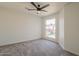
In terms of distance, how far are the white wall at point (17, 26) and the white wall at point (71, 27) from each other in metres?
3.33

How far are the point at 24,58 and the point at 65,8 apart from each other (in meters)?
3.61

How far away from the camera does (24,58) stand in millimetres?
839

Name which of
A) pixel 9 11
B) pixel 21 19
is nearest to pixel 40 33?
pixel 21 19

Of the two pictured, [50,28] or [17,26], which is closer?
[17,26]

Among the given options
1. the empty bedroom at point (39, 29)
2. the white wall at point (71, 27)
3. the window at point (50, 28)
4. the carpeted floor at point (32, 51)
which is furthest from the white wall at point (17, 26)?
the white wall at point (71, 27)

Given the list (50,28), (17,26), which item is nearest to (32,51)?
(17,26)

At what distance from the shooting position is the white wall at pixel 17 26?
Result: 4835 millimetres

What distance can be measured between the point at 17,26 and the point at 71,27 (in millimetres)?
3681

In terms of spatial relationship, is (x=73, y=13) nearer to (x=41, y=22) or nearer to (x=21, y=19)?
(x=21, y=19)

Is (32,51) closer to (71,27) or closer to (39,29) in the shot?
(71,27)

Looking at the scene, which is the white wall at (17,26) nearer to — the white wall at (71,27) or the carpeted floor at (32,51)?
the carpeted floor at (32,51)

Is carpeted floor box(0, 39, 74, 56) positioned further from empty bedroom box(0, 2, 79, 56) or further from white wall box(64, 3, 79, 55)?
white wall box(64, 3, 79, 55)

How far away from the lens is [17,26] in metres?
5.59

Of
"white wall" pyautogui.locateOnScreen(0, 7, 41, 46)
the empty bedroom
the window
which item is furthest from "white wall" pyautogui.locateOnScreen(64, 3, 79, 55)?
"white wall" pyautogui.locateOnScreen(0, 7, 41, 46)
